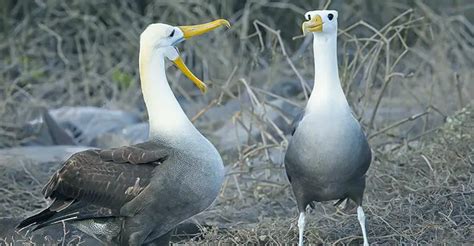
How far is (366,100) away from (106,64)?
491cm

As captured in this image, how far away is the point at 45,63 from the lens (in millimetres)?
11859

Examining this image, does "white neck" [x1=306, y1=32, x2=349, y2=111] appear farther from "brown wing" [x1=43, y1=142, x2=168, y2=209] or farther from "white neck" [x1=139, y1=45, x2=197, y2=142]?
"brown wing" [x1=43, y1=142, x2=168, y2=209]

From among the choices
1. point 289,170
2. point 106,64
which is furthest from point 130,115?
point 289,170

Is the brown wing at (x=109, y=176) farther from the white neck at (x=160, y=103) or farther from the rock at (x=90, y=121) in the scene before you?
the rock at (x=90, y=121)

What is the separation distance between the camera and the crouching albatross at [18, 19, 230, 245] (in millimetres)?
4957

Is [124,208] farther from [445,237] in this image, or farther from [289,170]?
[445,237]

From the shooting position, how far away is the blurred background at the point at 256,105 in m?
5.81

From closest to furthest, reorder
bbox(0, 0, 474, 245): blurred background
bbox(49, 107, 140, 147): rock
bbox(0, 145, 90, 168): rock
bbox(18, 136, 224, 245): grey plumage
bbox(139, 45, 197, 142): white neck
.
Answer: bbox(18, 136, 224, 245): grey plumage < bbox(139, 45, 197, 142): white neck < bbox(0, 0, 474, 245): blurred background < bbox(0, 145, 90, 168): rock < bbox(49, 107, 140, 147): rock

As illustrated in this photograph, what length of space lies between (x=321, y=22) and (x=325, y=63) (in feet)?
0.63

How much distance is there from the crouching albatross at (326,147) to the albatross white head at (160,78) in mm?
491

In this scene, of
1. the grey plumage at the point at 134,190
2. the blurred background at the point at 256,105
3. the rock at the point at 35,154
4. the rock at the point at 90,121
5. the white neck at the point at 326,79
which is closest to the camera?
the grey plumage at the point at 134,190

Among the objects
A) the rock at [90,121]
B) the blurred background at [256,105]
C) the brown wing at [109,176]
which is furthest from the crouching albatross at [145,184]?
the rock at [90,121]

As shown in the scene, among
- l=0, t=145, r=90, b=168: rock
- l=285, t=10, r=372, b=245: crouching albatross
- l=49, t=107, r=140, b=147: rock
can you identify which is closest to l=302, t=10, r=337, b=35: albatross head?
l=285, t=10, r=372, b=245: crouching albatross

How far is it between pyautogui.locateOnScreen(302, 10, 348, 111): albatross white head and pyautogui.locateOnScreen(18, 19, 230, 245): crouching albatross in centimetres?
57
